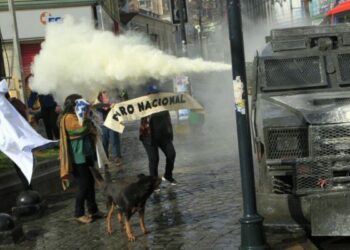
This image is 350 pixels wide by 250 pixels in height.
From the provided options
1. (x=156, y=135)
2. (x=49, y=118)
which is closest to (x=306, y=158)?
(x=156, y=135)

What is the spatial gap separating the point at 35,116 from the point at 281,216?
1014cm

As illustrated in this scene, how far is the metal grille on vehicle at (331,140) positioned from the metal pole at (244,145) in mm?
693

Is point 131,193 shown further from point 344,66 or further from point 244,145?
point 344,66

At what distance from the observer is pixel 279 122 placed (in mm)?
6617

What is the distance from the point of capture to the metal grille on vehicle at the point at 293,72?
7922 millimetres

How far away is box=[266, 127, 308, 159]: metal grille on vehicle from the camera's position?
6.52m

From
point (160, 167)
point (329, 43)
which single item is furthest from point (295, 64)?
point (160, 167)

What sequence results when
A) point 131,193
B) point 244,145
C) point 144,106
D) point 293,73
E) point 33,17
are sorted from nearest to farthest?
point 244,145
point 131,193
point 293,73
point 144,106
point 33,17

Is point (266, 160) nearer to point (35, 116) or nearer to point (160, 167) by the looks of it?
point (160, 167)

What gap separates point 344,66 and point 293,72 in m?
0.65

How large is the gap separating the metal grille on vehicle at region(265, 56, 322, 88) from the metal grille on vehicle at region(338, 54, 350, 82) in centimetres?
28

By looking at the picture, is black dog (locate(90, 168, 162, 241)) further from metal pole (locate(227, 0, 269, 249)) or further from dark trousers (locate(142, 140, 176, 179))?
dark trousers (locate(142, 140, 176, 179))

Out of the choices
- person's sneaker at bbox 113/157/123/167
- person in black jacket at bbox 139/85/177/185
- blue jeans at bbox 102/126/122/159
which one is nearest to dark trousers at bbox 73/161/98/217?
person in black jacket at bbox 139/85/177/185

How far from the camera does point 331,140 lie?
636 centimetres
